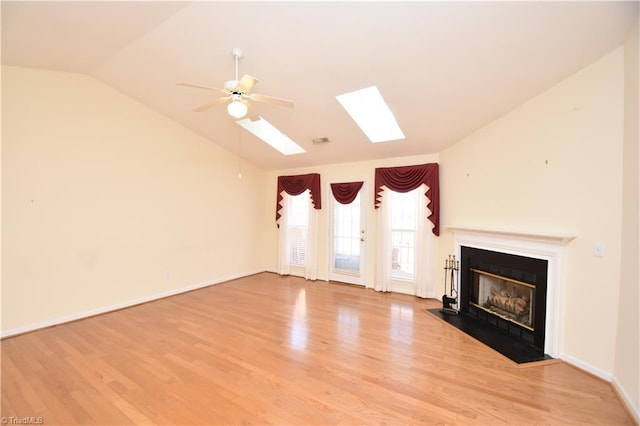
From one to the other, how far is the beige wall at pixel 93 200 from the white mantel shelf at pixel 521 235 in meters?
4.54

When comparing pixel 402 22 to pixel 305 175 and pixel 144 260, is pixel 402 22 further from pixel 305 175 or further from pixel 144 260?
pixel 144 260

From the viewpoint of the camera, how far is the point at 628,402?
6.82 ft

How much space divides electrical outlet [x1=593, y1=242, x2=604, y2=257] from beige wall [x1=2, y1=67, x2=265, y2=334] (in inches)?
219

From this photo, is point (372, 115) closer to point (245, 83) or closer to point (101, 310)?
point (245, 83)

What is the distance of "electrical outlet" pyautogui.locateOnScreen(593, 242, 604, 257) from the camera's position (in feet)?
8.00

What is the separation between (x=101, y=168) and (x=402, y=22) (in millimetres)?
4285

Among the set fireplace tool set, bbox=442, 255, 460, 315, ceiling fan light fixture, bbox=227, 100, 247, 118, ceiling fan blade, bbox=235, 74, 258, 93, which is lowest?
fireplace tool set, bbox=442, 255, 460, 315

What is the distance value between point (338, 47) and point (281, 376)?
3144 mm

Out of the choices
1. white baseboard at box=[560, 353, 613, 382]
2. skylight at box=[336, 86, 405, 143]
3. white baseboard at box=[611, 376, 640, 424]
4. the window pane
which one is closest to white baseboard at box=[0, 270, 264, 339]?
the window pane

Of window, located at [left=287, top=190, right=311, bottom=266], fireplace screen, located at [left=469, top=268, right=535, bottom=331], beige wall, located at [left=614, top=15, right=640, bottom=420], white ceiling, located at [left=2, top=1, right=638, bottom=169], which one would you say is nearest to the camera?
beige wall, located at [left=614, top=15, right=640, bottom=420]

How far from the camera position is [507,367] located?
8.57ft

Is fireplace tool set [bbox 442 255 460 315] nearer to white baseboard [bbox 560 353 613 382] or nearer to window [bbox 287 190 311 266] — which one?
white baseboard [bbox 560 353 613 382]

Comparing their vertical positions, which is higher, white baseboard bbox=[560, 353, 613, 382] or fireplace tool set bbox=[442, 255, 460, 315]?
fireplace tool set bbox=[442, 255, 460, 315]

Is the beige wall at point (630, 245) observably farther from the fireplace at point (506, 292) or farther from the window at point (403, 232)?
the window at point (403, 232)
